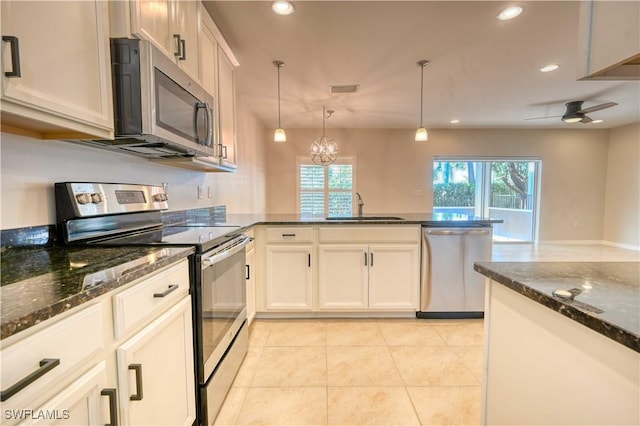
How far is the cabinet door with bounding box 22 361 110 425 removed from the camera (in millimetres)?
613

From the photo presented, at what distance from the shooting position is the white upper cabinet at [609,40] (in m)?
0.60

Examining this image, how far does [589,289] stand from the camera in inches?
30.7

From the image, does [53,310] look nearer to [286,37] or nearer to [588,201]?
[286,37]

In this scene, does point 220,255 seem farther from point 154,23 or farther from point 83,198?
point 154,23

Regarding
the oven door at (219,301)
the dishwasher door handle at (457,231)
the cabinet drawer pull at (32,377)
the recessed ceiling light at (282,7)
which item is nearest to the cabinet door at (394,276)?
the dishwasher door handle at (457,231)

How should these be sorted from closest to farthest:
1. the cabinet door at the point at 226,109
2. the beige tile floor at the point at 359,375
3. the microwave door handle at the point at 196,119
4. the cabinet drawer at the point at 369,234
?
1. the beige tile floor at the point at 359,375
2. the microwave door handle at the point at 196,119
3. the cabinet door at the point at 226,109
4. the cabinet drawer at the point at 369,234

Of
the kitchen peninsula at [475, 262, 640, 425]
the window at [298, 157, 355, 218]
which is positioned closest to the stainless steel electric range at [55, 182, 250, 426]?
the kitchen peninsula at [475, 262, 640, 425]

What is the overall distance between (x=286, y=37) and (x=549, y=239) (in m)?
6.73

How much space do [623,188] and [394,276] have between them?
6.37m

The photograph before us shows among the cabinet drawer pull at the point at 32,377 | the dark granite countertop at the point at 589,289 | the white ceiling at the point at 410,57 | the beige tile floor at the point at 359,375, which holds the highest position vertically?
the white ceiling at the point at 410,57

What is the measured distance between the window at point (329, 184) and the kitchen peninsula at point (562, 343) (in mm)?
5153

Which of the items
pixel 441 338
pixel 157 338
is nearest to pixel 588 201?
pixel 441 338

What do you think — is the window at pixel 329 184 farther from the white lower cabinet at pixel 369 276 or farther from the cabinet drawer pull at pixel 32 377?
the cabinet drawer pull at pixel 32 377

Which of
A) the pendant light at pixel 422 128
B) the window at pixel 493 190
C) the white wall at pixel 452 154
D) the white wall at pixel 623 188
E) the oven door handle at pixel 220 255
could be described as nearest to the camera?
the oven door handle at pixel 220 255
